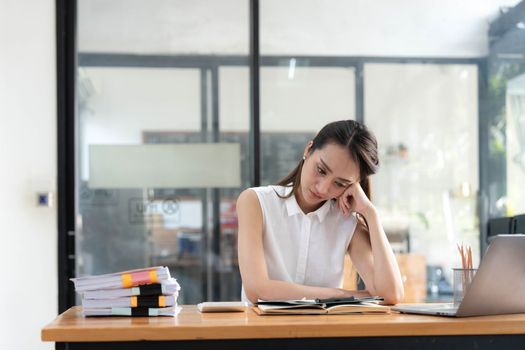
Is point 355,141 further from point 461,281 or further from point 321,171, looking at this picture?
A: point 461,281

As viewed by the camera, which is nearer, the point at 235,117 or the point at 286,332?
the point at 286,332

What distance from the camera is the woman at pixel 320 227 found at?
2.54 meters

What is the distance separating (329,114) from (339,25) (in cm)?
54

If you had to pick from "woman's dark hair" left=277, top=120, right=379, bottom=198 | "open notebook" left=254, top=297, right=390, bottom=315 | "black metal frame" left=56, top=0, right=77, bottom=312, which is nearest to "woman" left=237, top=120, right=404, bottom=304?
"woman's dark hair" left=277, top=120, right=379, bottom=198

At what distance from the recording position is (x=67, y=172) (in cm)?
452

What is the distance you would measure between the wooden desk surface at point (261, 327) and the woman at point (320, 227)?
502 mm

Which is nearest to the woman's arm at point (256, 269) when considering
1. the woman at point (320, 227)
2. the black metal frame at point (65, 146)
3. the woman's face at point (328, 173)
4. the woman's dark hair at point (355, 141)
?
the woman at point (320, 227)

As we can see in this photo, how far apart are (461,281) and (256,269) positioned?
25.3 inches

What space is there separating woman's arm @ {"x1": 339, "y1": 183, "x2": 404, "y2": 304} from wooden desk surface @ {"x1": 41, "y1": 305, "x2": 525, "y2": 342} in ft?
1.71

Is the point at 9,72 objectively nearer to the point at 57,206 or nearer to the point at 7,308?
the point at 57,206

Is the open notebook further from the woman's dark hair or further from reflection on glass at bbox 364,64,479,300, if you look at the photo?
reflection on glass at bbox 364,64,479,300

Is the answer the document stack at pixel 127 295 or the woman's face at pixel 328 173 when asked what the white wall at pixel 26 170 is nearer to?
the woman's face at pixel 328 173

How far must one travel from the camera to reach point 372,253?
2.67 metres

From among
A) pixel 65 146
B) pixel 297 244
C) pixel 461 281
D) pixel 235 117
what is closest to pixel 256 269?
pixel 297 244
